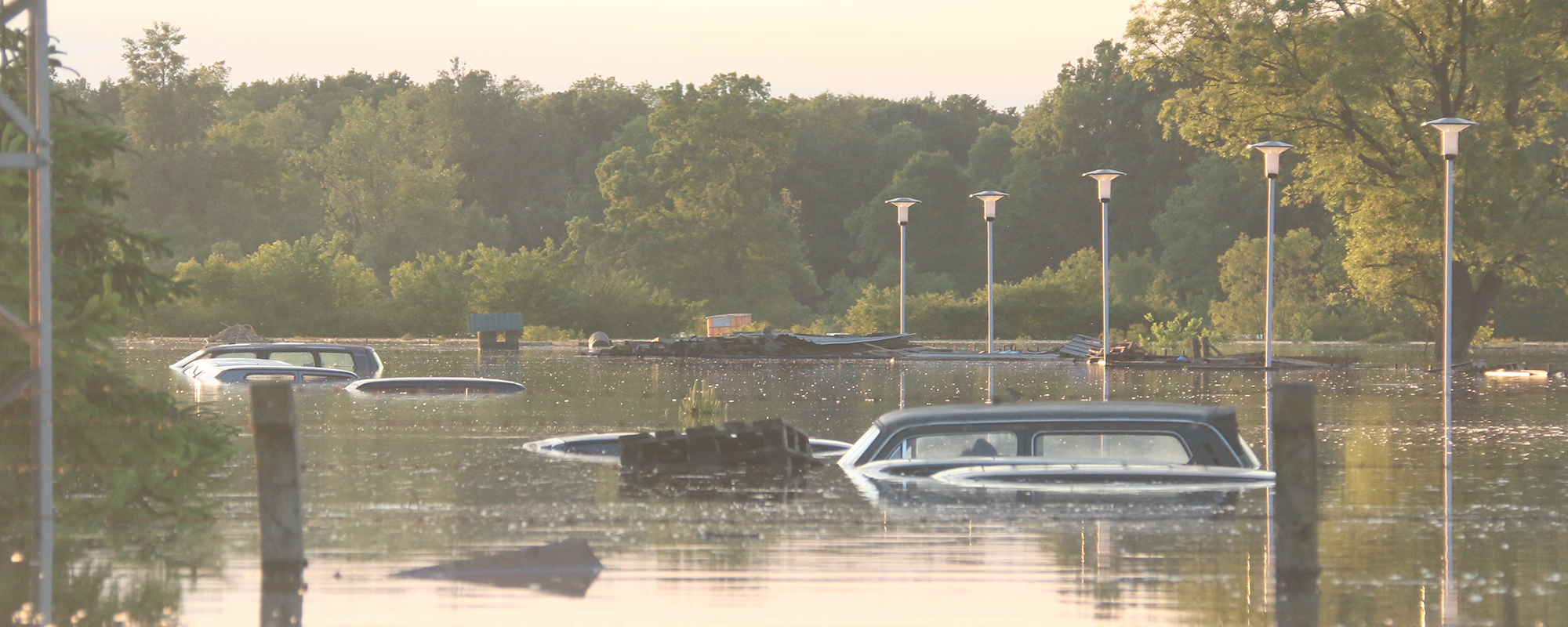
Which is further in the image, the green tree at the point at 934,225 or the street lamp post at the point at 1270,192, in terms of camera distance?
the green tree at the point at 934,225

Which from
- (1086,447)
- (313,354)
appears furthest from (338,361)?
(1086,447)

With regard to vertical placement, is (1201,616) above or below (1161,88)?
below

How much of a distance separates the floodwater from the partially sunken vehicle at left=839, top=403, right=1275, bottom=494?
516 millimetres

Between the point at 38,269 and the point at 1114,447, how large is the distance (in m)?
7.95

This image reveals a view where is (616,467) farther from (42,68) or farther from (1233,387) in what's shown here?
→ (1233,387)

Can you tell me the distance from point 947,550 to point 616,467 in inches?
228

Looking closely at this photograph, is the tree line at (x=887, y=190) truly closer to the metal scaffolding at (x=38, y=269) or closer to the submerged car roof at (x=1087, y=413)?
the submerged car roof at (x=1087, y=413)

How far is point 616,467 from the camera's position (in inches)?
632

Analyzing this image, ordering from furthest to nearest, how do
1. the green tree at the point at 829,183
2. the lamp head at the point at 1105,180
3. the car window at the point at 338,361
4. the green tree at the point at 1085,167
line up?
the green tree at the point at 829,183 < the green tree at the point at 1085,167 < the lamp head at the point at 1105,180 < the car window at the point at 338,361

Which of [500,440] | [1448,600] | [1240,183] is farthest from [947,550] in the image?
[1240,183]

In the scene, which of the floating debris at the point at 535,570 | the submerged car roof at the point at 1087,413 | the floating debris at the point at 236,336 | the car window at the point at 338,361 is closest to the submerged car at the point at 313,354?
the car window at the point at 338,361

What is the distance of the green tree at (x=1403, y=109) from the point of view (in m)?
38.0

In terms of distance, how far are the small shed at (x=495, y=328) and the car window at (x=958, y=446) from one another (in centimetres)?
3506

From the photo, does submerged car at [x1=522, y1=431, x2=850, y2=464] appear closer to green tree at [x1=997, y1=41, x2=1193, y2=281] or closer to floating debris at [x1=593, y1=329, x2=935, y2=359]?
floating debris at [x1=593, y1=329, x2=935, y2=359]
